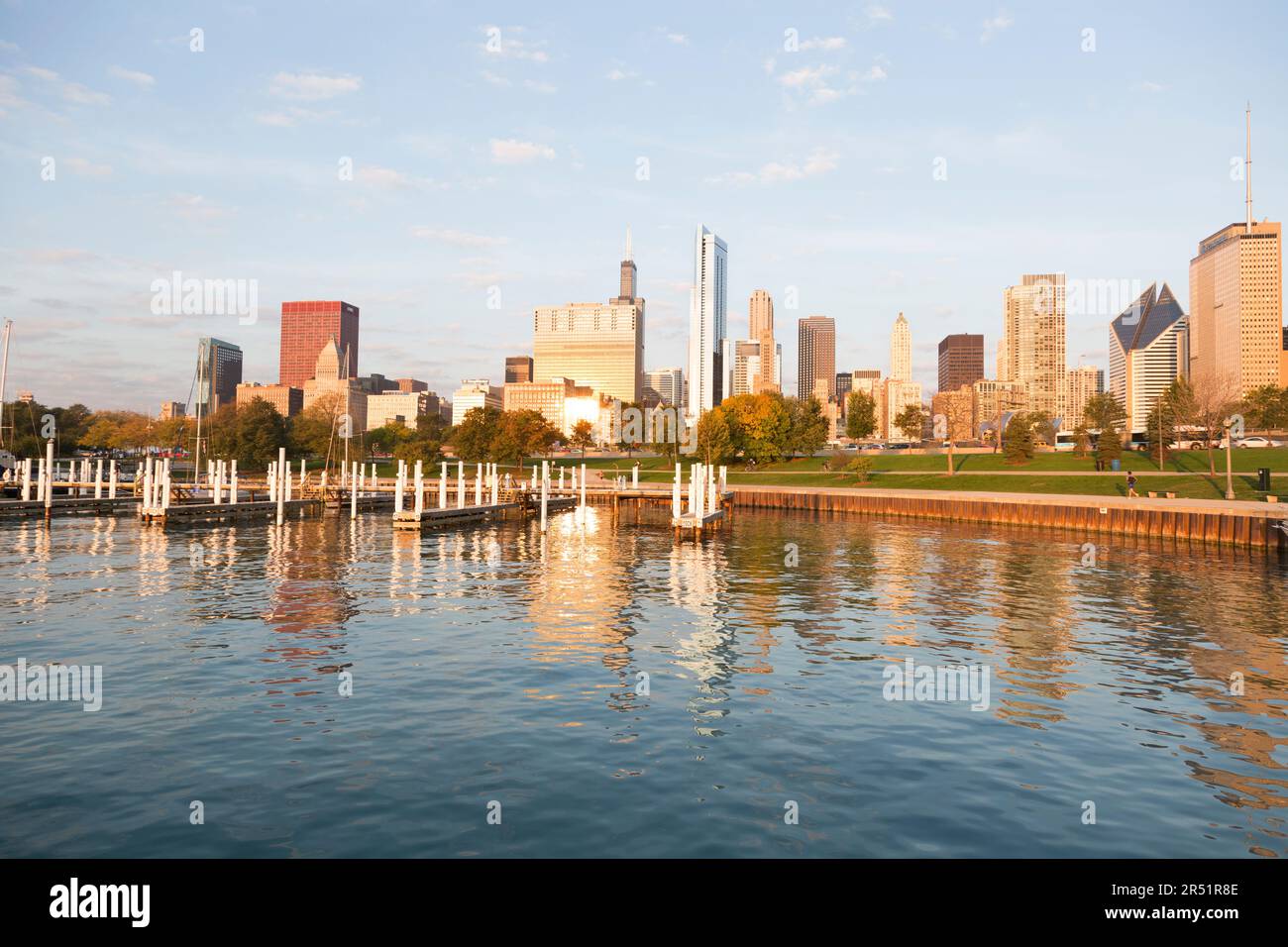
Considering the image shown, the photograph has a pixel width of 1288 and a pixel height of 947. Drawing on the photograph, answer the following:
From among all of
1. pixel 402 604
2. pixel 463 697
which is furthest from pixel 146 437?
pixel 463 697

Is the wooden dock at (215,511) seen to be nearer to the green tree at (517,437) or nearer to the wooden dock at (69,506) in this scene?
the wooden dock at (69,506)

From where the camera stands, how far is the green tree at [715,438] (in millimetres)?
137750

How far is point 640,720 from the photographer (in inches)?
733

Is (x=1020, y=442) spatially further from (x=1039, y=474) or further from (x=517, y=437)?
(x=517, y=437)

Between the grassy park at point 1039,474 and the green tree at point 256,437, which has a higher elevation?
the green tree at point 256,437

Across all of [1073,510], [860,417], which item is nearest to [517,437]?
[860,417]

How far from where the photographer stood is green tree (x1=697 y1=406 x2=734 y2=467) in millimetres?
137750

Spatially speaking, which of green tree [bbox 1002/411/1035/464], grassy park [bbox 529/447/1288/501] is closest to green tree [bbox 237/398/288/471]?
grassy park [bbox 529/447/1288/501]

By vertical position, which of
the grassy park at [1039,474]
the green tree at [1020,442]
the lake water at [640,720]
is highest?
the green tree at [1020,442]

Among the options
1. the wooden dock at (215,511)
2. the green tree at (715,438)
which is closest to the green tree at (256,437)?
the wooden dock at (215,511)

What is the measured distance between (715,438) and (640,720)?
120365 mm

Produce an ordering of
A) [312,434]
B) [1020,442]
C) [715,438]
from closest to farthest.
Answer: [1020,442] < [715,438] < [312,434]

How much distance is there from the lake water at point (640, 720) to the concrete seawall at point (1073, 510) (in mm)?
18581

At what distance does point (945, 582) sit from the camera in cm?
4078
